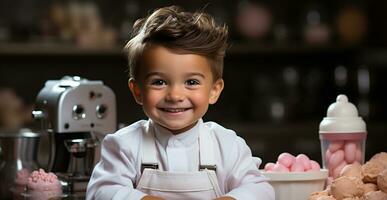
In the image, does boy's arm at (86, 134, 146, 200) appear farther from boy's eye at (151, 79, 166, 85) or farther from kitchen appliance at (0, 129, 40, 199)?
kitchen appliance at (0, 129, 40, 199)

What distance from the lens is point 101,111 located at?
1.60m

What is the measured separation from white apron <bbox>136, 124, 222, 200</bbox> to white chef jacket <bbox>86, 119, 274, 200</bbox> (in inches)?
0.4

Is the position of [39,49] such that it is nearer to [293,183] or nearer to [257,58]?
[257,58]

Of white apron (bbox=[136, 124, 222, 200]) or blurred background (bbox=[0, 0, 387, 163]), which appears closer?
white apron (bbox=[136, 124, 222, 200])

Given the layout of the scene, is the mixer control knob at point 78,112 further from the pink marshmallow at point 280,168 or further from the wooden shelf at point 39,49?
the wooden shelf at point 39,49

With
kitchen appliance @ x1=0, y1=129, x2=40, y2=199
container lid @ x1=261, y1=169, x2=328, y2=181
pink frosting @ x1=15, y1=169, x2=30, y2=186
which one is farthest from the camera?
kitchen appliance @ x1=0, y1=129, x2=40, y2=199

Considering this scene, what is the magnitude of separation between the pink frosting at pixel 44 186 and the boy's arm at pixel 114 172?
23 centimetres

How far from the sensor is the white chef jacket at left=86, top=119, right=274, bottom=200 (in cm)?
117

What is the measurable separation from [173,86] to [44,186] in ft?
1.24

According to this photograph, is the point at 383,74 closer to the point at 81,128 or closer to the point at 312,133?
the point at 312,133

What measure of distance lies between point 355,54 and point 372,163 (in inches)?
102

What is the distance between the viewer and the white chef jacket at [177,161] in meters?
1.17

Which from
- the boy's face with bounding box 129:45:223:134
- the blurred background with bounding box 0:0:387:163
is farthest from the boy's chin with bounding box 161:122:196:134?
the blurred background with bounding box 0:0:387:163

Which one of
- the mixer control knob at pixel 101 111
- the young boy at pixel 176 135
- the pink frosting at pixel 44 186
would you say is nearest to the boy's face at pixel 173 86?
the young boy at pixel 176 135
